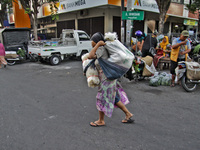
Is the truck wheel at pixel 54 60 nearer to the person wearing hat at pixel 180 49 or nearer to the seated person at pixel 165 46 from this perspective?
the seated person at pixel 165 46

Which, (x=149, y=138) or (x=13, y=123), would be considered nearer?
(x=149, y=138)

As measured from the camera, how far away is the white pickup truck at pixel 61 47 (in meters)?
10.5

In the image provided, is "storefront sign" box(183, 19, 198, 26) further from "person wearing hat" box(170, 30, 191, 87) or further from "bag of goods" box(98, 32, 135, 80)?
"bag of goods" box(98, 32, 135, 80)

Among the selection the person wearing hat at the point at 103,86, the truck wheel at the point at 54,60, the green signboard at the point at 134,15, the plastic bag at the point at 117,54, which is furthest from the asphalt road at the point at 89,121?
the truck wheel at the point at 54,60

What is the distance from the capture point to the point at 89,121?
145 inches

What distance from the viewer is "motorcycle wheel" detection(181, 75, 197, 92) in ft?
17.9

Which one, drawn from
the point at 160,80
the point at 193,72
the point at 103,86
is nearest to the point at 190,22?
the point at 160,80

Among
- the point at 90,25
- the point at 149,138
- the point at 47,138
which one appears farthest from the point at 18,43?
the point at 149,138

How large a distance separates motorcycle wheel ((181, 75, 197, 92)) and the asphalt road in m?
0.17

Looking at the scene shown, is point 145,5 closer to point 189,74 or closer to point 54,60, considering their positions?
point 54,60

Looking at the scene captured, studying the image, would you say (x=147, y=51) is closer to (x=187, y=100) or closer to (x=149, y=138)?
(x=187, y=100)

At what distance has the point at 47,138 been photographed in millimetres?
3062

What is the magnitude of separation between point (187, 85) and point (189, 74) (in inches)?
22.6

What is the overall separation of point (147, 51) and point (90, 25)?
9999 millimetres
